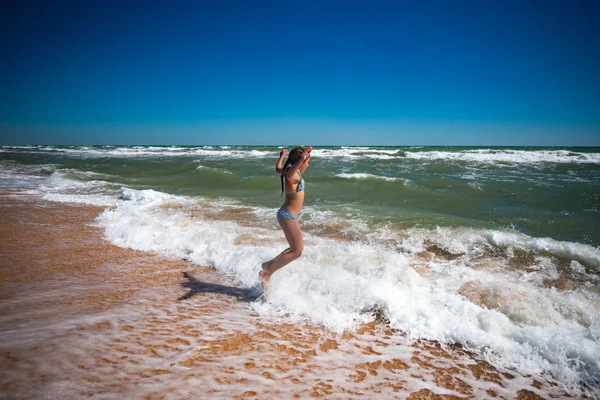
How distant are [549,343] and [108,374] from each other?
4022 mm

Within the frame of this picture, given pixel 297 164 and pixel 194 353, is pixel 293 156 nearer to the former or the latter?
pixel 297 164

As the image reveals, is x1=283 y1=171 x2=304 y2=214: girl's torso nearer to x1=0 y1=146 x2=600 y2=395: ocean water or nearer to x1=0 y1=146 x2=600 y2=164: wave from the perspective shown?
x1=0 y1=146 x2=600 y2=395: ocean water

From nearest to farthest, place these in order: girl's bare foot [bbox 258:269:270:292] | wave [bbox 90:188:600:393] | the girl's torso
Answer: wave [bbox 90:188:600:393] → the girl's torso → girl's bare foot [bbox 258:269:270:292]

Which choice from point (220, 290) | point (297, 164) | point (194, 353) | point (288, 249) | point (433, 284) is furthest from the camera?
point (433, 284)

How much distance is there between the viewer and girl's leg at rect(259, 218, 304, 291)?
383 cm

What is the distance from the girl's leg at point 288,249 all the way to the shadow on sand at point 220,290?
288 millimetres

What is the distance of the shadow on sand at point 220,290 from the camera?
13.4ft

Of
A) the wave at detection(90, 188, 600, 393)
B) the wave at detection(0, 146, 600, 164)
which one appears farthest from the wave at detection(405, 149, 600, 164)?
the wave at detection(90, 188, 600, 393)

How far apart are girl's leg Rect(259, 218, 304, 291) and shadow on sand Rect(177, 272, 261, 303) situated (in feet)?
0.94

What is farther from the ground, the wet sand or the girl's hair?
the girl's hair

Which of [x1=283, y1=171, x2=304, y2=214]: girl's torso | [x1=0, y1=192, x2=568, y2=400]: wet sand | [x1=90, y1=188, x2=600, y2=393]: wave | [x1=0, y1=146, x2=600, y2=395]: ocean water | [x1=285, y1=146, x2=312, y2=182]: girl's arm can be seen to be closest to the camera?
[x1=0, y1=192, x2=568, y2=400]: wet sand

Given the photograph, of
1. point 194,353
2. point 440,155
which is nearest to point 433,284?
point 194,353

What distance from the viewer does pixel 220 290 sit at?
4301mm

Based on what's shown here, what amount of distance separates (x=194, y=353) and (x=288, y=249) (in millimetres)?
1655
